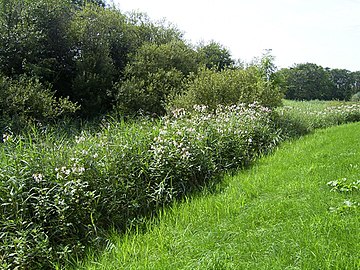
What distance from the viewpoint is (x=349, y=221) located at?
300 centimetres

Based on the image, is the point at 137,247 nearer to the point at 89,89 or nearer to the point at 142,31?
the point at 89,89

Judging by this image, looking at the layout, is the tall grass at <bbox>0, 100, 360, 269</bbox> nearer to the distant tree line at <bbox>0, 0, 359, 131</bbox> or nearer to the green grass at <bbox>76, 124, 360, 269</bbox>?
the green grass at <bbox>76, 124, 360, 269</bbox>

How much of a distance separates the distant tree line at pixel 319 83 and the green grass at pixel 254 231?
A: 41.9 metres

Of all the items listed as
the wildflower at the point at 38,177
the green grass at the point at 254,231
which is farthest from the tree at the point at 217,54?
the wildflower at the point at 38,177

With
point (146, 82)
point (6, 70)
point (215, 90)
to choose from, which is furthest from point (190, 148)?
point (6, 70)

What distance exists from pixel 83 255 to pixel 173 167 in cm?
170

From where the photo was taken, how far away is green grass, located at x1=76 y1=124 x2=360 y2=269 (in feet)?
8.27

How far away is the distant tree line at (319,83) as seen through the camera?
4603 centimetres

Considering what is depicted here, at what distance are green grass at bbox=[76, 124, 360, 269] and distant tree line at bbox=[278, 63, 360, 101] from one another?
4189 centimetres

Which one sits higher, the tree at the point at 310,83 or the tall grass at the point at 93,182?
the tree at the point at 310,83

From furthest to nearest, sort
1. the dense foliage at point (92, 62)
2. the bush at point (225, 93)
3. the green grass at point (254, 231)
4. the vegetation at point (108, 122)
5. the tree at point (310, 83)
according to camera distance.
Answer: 1. the tree at point (310, 83)
2. the dense foliage at point (92, 62)
3. the bush at point (225, 93)
4. the vegetation at point (108, 122)
5. the green grass at point (254, 231)

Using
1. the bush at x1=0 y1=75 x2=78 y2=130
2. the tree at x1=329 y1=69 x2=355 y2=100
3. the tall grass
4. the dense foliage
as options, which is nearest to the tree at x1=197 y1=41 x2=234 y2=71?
the dense foliage

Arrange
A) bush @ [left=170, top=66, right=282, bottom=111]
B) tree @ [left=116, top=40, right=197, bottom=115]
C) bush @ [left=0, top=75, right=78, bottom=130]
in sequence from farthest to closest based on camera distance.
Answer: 1. tree @ [left=116, top=40, right=197, bottom=115]
2. bush @ [left=170, top=66, right=282, bottom=111]
3. bush @ [left=0, top=75, right=78, bottom=130]

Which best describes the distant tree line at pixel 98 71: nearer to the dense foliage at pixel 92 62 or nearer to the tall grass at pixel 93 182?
the dense foliage at pixel 92 62
